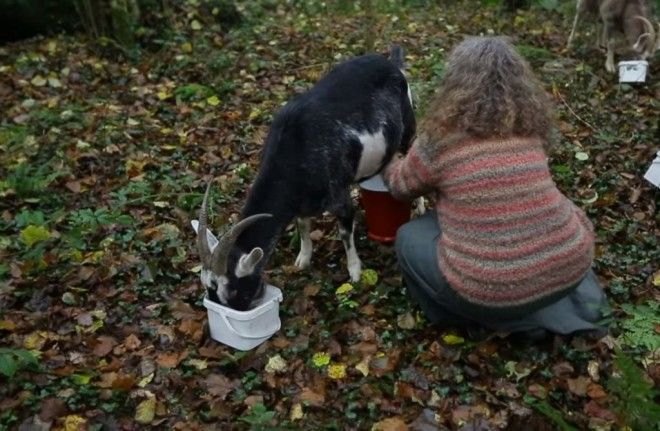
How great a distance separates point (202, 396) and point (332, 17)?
317 inches

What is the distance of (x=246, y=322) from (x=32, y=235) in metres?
2.12

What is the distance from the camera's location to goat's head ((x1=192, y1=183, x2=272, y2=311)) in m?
4.08

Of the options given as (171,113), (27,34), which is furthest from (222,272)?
(27,34)

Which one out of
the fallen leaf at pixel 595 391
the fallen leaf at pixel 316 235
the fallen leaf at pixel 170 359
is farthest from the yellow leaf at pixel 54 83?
the fallen leaf at pixel 595 391

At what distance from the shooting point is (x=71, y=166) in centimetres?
665

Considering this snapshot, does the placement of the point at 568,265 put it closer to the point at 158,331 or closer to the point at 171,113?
the point at 158,331

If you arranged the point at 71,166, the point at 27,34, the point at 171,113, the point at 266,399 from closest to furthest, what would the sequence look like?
the point at 266,399, the point at 71,166, the point at 171,113, the point at 27,34

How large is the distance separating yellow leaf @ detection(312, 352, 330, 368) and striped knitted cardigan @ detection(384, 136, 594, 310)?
0.96 metres

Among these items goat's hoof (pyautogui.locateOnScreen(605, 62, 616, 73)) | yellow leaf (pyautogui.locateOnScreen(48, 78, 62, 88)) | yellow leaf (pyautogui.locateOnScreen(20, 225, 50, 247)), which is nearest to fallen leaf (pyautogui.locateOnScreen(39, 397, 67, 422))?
yellow leaf (pyautogui.locateOnScreen(20, 225, 50, 247))

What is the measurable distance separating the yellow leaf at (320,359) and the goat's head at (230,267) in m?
0.52

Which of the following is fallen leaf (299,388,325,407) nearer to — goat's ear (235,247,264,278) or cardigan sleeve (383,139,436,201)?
goat's ear (235,247,264,278)

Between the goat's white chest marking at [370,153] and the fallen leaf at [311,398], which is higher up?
the goat's white chest marking at [370,153]

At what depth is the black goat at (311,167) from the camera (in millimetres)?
4238

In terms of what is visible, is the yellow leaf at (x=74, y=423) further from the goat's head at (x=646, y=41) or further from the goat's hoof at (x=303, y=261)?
the goat's head at (x=646, y=41)
